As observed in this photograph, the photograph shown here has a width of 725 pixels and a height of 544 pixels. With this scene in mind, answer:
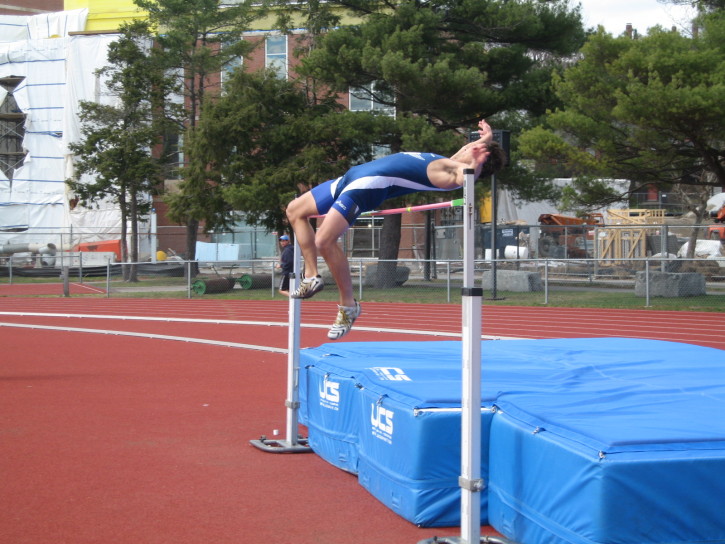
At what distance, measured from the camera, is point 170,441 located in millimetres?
5984

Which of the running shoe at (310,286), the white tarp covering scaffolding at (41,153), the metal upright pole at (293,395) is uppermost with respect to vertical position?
the white tarp covering scaffolding at (41,153)

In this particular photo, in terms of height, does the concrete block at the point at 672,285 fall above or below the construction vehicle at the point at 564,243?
below

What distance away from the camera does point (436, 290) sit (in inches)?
850

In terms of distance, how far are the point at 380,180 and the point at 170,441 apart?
2646 mm

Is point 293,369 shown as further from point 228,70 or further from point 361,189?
point 228,70

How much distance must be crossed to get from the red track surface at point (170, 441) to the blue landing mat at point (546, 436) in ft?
1.00

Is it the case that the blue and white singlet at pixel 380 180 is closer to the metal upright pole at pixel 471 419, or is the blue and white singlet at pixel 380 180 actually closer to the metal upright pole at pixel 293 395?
the metal upright pole at pixel 293 395

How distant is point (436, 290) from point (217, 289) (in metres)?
5.90

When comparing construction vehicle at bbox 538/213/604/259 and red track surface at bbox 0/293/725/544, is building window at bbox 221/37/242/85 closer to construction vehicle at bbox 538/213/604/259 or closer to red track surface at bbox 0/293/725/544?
construction vehicle at bbox 538/213/604/259

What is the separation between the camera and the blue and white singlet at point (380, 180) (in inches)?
185

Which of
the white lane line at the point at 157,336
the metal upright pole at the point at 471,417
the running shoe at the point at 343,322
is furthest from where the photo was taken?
the white lane line at the point at 157,336

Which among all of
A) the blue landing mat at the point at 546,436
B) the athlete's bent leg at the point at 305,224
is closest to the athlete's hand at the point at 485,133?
the athlete's bent leg at the point at 305,224

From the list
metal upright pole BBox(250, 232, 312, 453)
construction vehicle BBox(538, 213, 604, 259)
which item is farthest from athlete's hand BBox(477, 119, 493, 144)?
construction vehicle BBox(538, 213, 604, 259)

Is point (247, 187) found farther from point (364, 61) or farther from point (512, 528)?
point (512, 528)
